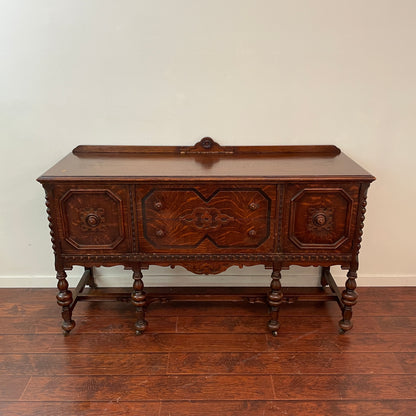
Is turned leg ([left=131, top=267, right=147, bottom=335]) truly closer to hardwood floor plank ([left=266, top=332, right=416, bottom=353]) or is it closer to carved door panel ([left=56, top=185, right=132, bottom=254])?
carved door panel ([left=56, top=185, right=132, bottom=254])

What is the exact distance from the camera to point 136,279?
7.07 feet

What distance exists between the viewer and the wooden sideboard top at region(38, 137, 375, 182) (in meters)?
1.90

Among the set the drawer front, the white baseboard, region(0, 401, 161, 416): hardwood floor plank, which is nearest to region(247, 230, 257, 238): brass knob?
the drawer front

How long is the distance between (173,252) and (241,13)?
4.20 ft

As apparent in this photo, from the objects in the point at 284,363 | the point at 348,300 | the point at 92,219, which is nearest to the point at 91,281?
the point at 92,219

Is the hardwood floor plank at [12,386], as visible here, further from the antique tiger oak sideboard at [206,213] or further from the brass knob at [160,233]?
the brass knob at [160,233]

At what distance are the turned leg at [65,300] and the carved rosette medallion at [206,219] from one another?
0.72 metres

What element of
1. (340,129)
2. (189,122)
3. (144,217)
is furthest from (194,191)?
(340,129)

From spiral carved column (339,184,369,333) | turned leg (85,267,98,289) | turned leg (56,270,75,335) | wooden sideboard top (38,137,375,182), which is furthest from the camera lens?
turned leg (85,267,98,289)

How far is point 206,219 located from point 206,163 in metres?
0.32

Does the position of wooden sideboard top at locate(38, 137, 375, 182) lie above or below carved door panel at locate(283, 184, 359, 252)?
above

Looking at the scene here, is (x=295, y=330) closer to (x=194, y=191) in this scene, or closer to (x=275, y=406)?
(x=275, y=406)

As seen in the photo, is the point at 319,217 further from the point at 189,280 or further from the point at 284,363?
the point at 189,280

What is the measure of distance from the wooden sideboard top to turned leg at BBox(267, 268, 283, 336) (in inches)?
21.4
